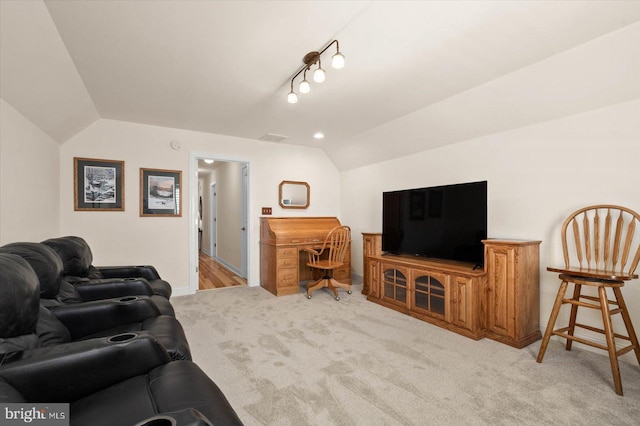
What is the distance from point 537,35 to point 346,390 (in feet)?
9.12

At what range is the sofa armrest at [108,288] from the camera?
215 cm

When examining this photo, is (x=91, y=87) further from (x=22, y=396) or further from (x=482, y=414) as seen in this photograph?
(x=482, y=414)

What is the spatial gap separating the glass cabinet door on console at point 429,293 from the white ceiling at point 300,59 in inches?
68.3

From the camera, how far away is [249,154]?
4.83m

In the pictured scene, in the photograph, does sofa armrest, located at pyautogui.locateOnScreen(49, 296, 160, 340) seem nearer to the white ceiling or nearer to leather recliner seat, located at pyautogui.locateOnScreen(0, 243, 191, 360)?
leather recliner seat, located at pyautogui.locateOnScreen(0, 243, 191, 360)

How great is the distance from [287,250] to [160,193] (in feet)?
6.67

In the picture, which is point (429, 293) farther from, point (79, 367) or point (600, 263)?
point (79, 367)

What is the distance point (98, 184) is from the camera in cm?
380

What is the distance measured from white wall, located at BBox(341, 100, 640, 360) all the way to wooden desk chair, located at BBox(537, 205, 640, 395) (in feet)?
0.43

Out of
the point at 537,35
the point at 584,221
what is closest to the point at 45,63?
the point at 537,35

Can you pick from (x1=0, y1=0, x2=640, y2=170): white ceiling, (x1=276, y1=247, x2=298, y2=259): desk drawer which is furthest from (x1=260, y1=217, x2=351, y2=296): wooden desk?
(x1=0, y1=0, x2=640, y2=170): white ceiling

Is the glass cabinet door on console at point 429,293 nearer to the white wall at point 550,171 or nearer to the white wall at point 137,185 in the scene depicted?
the white wall at point 550,171

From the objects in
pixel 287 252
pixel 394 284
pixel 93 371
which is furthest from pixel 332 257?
pixel 93 371

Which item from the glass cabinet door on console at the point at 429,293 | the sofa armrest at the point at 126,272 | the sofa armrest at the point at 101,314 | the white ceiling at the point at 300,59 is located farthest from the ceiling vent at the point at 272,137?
the sofa armrest at the point at 101,314
